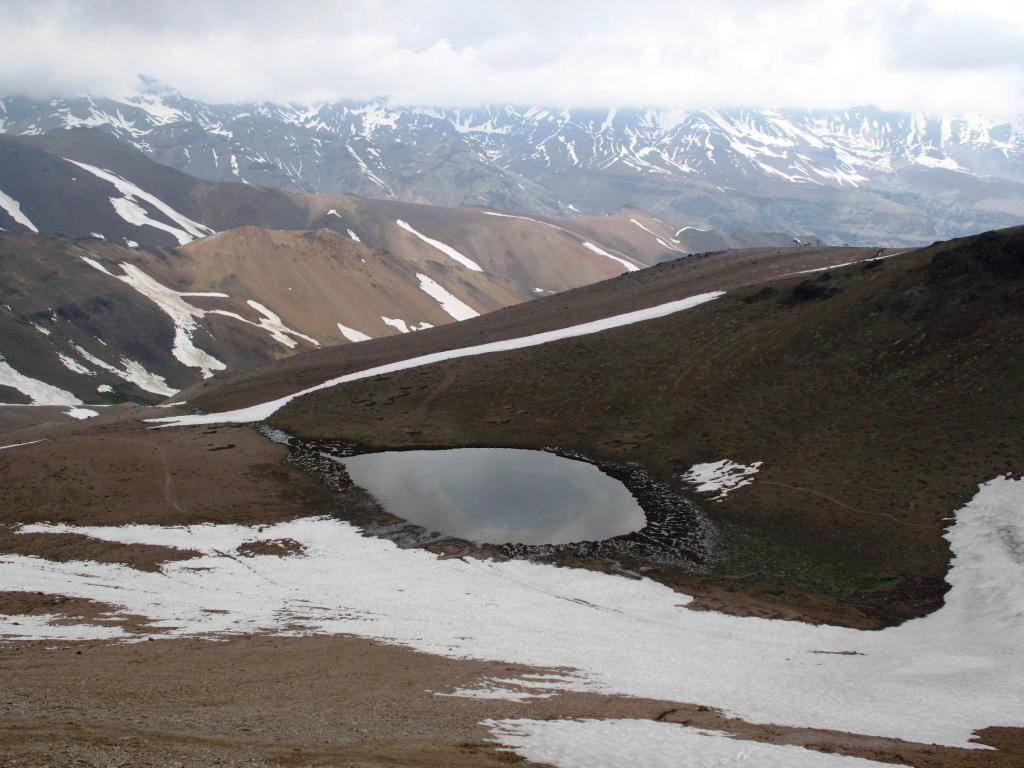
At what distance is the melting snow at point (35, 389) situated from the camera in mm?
115875

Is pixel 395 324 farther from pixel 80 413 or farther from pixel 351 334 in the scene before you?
pixel 80 413

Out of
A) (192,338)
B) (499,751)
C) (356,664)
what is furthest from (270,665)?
(192,338)

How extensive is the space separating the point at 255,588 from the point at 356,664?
12704 millimetres

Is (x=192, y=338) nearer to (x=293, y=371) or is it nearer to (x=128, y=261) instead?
(x=128, y=261)

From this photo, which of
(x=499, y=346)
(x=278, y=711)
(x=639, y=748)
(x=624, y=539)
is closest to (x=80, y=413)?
(x=499, y=346)

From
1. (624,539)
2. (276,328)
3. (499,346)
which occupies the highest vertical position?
(276,328)

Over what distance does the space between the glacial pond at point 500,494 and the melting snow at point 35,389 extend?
86.6 meters

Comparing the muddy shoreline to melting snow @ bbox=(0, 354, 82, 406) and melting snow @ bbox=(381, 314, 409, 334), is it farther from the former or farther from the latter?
melting snow @ bbox=(381, 314, 409, 334)

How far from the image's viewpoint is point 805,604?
109ft

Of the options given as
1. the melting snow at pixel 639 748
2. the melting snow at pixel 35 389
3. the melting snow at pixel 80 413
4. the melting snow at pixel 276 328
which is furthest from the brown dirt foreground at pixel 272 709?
the melting snow at pixel 276 328

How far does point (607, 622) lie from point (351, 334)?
159973 millimetres

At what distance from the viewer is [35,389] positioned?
118 m

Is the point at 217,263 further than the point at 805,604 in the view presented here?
Yes

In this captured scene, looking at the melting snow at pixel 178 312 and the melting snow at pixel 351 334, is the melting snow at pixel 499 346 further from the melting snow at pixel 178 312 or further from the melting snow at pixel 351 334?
the melting snow at pixel 351 334
